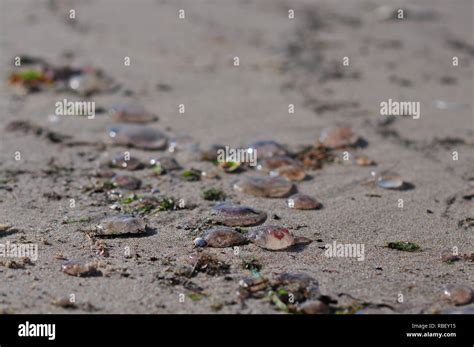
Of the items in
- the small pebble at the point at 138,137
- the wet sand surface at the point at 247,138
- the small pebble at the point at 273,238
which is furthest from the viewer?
the small pebble at the point at 138,137

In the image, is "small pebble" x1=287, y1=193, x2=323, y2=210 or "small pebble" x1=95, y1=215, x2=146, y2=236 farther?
"small pebble" x1=287, y1=193, x2=323, y2=210

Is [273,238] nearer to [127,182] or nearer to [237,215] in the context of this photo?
[237,215]

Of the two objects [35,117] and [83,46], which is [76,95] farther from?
[83,46]

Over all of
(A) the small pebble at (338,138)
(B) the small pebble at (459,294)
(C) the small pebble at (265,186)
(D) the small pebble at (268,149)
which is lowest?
(B) the small pebble at (459,294)

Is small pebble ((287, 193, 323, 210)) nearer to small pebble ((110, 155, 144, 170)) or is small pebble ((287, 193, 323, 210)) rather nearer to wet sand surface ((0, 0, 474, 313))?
wet sand surface ((0, 0, 474, 313))

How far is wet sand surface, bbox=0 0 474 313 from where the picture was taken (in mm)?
3141

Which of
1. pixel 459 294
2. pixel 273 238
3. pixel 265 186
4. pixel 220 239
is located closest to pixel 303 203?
pixel 265 186

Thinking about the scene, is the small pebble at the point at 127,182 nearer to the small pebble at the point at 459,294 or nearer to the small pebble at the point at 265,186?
the small pebble at the point at 265,186

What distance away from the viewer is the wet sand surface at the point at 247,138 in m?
3.14

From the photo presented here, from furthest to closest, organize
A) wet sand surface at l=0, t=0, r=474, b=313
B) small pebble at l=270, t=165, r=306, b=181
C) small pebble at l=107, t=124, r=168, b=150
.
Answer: small pebble at l=107, t=124, r=168, b=150, small pebble at l=270, t=165, r=306, b=181, wet sand surface at l=0, t=0, r=474, b=313

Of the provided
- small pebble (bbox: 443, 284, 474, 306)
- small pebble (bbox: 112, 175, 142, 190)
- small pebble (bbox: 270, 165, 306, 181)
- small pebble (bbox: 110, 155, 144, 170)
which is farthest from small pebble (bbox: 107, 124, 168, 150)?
small pebble (bbox: 443, 284, 474, 306)

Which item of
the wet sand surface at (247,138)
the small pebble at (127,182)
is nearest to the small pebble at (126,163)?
the wet sand surface at (247,138)
